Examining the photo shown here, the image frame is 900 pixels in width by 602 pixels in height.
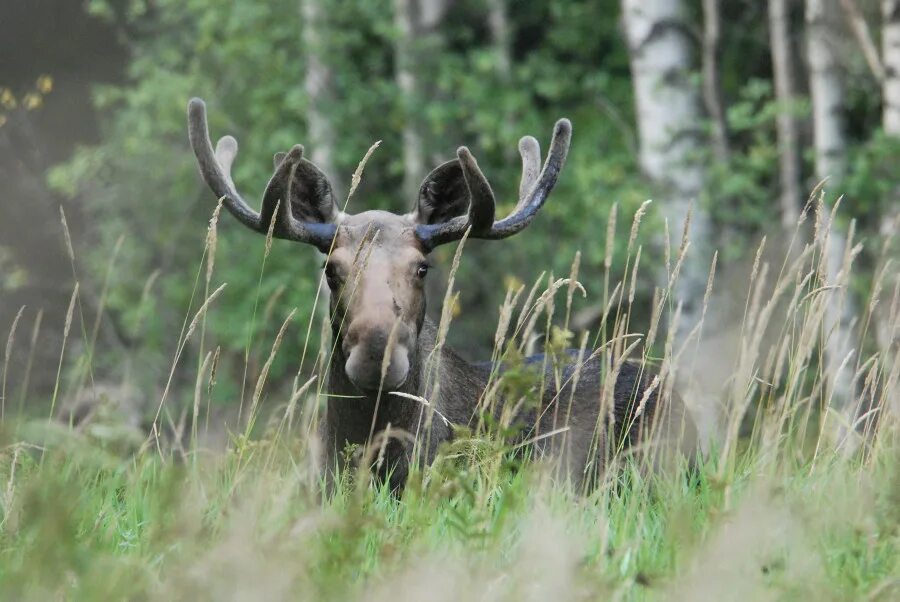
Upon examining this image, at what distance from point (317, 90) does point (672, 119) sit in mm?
6743

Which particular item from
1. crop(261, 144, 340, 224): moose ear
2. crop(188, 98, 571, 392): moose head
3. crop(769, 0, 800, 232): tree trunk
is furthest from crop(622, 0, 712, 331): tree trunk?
crop(261, 144, 340, 224): moose ear

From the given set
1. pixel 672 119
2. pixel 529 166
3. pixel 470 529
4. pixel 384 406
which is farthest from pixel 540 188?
pixel 672 119

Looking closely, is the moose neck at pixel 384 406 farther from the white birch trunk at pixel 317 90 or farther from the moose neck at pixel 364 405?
the white birch trunk at pixel 317 90

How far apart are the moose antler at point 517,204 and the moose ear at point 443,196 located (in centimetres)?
20

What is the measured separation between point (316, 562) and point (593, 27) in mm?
16806

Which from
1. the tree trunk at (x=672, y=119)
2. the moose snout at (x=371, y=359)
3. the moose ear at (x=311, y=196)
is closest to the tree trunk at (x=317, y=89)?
the tree trunk at (x=672, y=119)

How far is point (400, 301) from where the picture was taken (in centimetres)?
574

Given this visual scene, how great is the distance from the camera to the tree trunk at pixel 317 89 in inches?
704

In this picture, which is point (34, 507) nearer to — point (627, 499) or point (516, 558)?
point (516, 558)

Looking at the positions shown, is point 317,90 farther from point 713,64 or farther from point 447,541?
point 447,541

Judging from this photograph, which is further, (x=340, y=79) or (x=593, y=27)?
(x=593, y=27)

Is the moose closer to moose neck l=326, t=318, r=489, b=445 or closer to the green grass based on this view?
moose neck l=326, t=318, r=489, b=445

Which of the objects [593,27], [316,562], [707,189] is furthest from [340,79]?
[316,562]

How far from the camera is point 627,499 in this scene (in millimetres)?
4977
